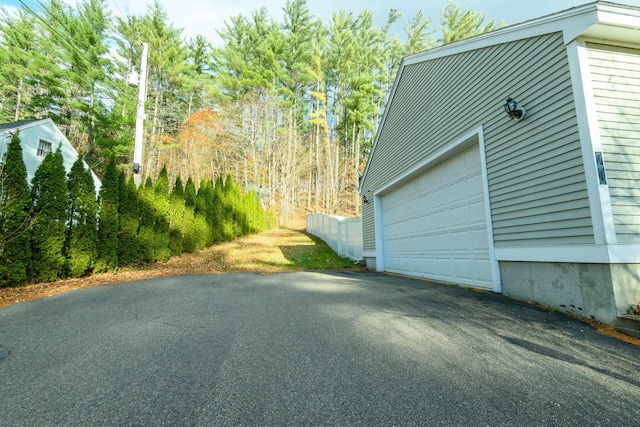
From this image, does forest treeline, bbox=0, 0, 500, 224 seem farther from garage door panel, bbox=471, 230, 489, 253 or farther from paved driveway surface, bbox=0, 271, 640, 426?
garage door panel, bbox=471, 230, 489, 253

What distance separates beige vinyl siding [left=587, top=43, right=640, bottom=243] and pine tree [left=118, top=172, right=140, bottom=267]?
8849 millimetres

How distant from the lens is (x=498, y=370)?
1819 mm

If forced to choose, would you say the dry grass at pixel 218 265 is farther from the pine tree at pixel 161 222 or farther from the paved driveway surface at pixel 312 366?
the paved driveway surface at pixel 312 366

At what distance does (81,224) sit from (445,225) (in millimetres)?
7744

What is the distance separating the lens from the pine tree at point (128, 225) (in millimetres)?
6621

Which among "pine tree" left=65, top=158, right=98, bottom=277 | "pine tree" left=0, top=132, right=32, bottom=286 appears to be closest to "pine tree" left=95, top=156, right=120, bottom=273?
"pine tree" left=65, top=158, right=98, bottom=277

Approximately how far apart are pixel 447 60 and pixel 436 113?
99 centimetres

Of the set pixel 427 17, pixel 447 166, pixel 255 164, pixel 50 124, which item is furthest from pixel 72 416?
pixel 427 17

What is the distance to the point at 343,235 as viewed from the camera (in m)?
10.7

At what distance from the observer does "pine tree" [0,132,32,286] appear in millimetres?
4688

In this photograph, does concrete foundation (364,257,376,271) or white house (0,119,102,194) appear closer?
concrete foundation (364,257,376,271)

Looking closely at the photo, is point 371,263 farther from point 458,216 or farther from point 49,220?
point 49,220

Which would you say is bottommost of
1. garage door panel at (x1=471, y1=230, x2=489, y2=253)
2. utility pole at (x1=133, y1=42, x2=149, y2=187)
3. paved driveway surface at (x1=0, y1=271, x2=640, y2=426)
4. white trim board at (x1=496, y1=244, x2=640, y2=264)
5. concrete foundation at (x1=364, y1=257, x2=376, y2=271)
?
paved driveway surface at (x1=0, y1=271, x2=640, y2=426)

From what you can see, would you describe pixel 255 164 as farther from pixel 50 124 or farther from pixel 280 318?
pixel 280 318
